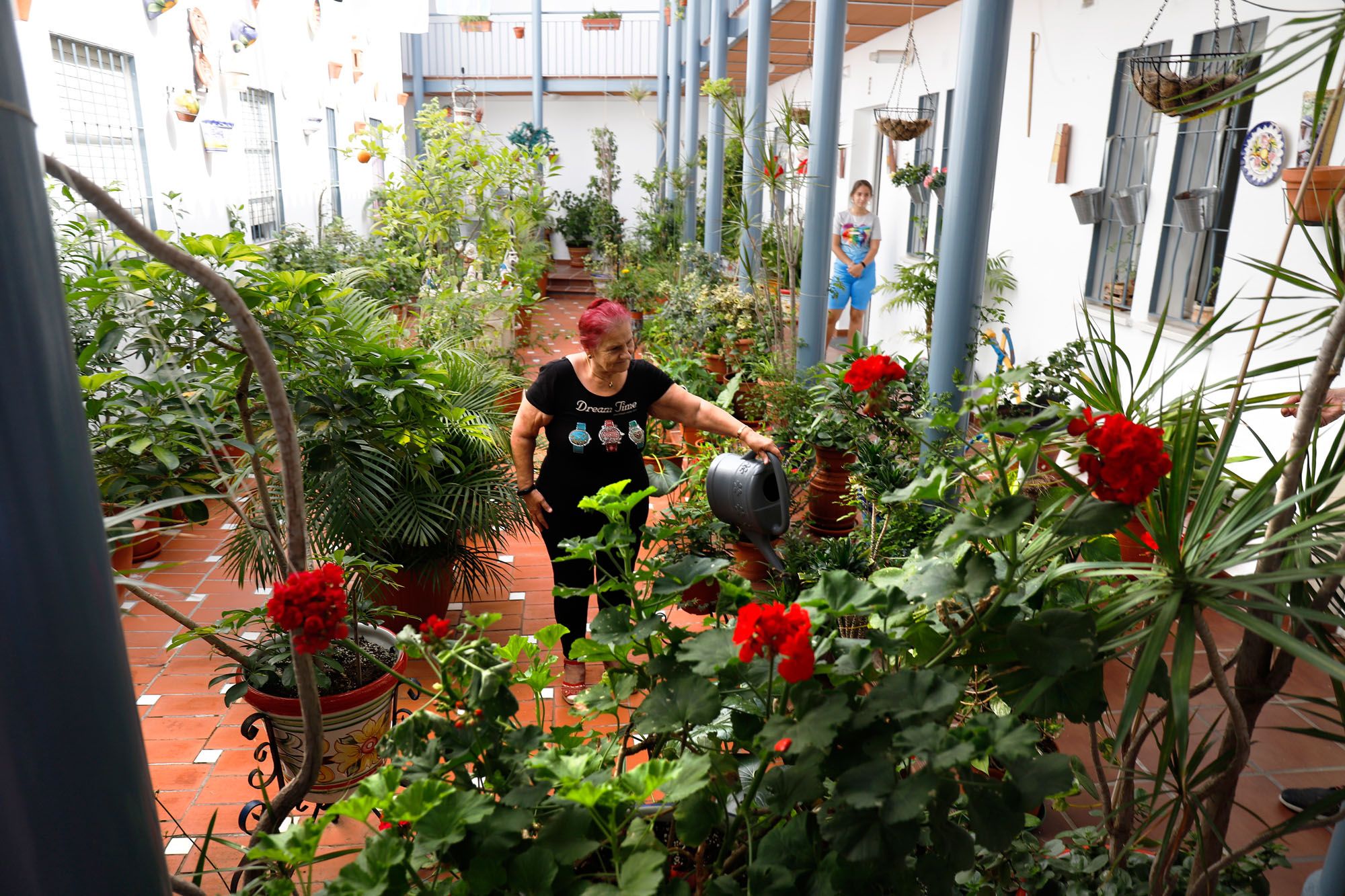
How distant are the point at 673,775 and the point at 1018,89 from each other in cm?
678

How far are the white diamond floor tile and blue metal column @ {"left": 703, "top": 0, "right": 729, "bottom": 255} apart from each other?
689 cm

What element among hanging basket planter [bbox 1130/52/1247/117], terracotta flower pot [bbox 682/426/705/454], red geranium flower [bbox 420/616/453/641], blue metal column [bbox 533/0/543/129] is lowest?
terracotta flower pot [bbox 682/426/705/454]

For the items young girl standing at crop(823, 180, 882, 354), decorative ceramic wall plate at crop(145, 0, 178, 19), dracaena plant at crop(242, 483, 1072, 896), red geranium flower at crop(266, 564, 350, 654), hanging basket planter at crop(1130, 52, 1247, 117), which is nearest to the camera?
dracaena plant at crop(242, 483, 1072, 896)

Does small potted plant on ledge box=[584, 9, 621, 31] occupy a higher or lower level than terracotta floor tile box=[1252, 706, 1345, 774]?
higher

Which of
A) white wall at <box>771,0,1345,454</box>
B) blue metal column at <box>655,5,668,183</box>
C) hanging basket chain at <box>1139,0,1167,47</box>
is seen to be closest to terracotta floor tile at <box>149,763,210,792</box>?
white wall at <box>771,0,1345,454</box>

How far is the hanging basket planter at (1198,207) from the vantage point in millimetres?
4668

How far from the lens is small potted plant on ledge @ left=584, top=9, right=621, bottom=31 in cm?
1783

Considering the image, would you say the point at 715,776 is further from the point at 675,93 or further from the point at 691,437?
the point at 675,93

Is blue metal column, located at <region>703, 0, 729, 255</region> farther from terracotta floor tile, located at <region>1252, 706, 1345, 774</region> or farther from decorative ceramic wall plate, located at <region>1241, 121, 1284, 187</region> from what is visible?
terracotta floor tile, located at <region>1252, 706, 1345, 774</region>

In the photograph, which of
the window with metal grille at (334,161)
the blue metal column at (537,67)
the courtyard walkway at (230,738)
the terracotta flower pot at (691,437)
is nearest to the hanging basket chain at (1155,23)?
the courtyard walkway at (230,738)

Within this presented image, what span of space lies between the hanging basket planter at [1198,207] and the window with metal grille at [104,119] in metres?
5.72

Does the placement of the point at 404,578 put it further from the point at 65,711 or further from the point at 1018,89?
the point at 1018,89

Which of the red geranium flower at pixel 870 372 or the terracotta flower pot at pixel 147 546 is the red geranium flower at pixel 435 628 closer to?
the red geranium flower at pixel 870 372

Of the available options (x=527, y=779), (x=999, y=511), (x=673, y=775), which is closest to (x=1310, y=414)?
(x=999, y=511)
